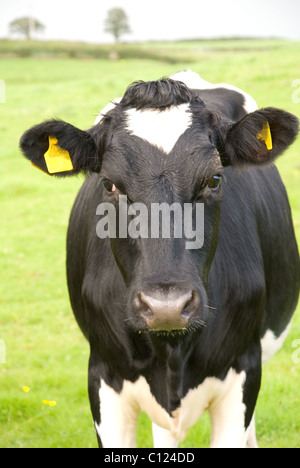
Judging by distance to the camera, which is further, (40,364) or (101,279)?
(40,364)

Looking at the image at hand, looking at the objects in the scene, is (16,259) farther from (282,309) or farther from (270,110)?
(270,110)

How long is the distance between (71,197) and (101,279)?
31.1 ft

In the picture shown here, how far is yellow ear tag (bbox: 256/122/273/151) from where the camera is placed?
11.2ft

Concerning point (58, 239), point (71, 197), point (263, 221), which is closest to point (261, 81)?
point (71, 197)

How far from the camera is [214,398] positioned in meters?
3.73

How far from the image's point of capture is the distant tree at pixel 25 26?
5578 centimetres

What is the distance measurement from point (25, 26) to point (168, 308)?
58.3 meters

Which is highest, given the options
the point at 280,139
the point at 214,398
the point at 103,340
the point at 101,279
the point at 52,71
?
the point at 280,139

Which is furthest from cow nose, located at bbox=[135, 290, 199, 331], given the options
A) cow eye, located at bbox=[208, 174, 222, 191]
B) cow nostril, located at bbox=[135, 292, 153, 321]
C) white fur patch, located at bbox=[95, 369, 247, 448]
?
white fur patch, located at bbox=[95, 369, 247, 448]

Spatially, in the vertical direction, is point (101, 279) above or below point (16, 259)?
above

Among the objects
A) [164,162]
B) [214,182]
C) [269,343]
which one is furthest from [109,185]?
[269,343]

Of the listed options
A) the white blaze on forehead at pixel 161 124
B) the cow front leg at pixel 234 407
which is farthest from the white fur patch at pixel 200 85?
the cow front leg at pixel 234 407

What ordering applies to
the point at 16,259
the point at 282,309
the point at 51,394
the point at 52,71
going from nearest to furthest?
the point at 282,309 → the point at 51,394 → the point at 16,259 → the point at 52,71

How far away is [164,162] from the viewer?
3066 millimetres
